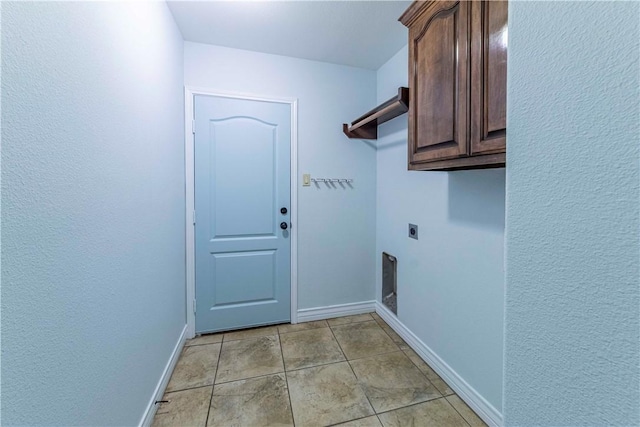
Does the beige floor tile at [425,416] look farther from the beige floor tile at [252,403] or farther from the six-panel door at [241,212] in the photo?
the six-panel door at [241,212]

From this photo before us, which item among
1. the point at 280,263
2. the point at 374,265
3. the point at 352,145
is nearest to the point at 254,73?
the point at 352,145

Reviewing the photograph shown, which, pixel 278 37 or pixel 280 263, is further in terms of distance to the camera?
pixel 280 263

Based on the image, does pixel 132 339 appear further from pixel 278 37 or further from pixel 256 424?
pixel 278 37

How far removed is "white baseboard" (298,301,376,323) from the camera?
2.48 m

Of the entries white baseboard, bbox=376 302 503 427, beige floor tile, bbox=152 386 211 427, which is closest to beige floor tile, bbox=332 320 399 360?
white baseboard, bbox=376 302 503 427

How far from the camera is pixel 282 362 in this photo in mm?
1901

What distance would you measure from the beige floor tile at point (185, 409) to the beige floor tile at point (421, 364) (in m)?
1.38

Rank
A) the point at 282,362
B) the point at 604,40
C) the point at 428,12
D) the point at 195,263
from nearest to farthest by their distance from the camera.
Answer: the point at 604,40 → the point at 428,12 → the point at 282,362 → the point at 195,263

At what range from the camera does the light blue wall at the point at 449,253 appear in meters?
1.41

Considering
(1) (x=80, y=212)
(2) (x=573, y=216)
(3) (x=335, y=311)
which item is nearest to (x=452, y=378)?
(3) (x=335, y=311)

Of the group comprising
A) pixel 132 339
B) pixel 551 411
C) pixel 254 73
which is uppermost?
pixel 254 73

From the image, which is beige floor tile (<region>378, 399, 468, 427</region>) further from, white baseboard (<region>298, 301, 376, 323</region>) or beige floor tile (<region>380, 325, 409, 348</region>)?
white baseboard (<region>298, 301, 376, 323</region>)

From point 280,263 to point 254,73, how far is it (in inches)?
66.1

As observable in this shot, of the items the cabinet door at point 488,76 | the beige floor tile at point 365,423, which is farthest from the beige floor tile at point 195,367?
the cabinet door at point 488,76
